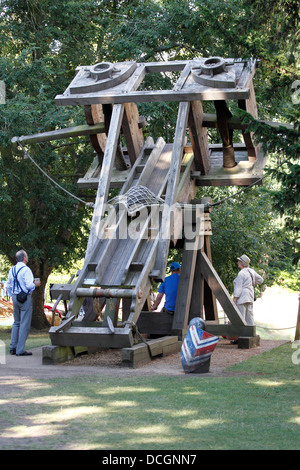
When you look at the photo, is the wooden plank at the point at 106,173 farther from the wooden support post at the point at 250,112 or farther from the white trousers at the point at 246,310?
the white trousers at the point at 246,310

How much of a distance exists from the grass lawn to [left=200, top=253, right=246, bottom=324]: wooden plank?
310 cm

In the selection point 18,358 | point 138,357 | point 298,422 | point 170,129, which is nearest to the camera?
point 298,422

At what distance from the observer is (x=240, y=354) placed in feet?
33.0

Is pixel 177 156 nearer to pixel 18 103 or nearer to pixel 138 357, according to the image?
pixel 138 357

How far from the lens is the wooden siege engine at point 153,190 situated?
8.90m

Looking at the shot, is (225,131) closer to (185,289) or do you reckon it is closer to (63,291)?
(185,289)

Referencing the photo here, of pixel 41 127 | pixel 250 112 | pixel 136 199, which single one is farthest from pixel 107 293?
pixel 41 127

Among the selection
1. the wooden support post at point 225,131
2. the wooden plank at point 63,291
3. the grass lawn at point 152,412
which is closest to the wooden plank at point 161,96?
the wooden support post at point 225,131

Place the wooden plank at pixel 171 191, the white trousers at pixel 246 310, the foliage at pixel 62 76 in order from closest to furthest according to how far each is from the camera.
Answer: the wooden plank at pixel 171 191 < the white trousers at pixel 246 310 < the foliage at pixel 62 76

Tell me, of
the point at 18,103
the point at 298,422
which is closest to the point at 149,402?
the point at 298,422

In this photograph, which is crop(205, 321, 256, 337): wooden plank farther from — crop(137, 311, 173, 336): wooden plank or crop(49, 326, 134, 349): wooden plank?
crop(49, 326, 134, 349): wooden plank

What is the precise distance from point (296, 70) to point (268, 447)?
6.48m

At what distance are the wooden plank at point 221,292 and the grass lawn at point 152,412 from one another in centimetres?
310

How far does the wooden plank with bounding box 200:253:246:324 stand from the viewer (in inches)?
432
